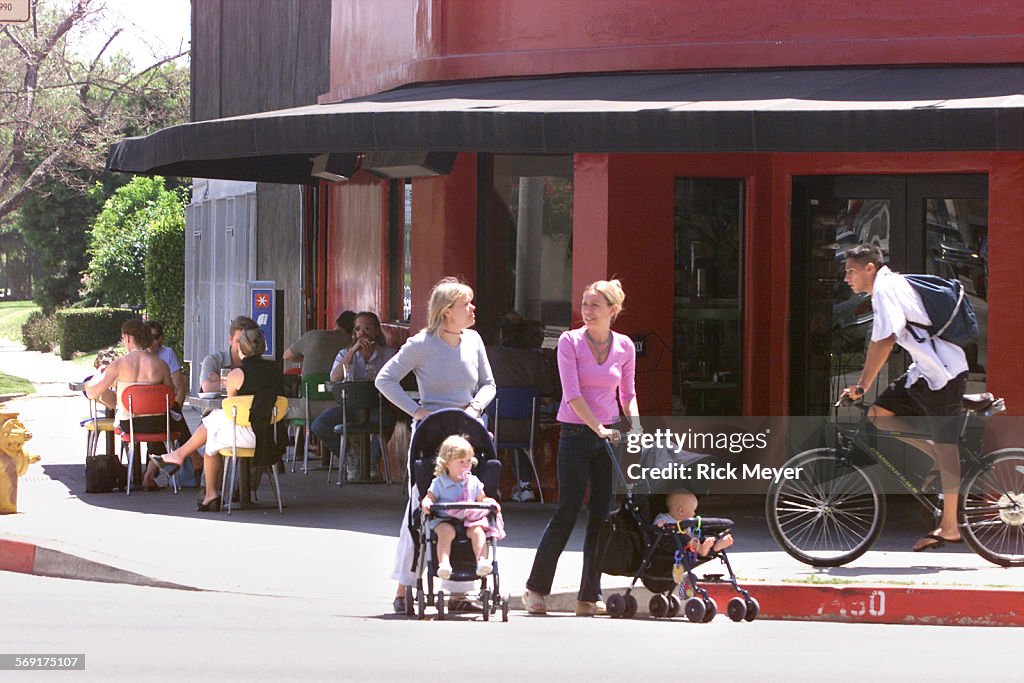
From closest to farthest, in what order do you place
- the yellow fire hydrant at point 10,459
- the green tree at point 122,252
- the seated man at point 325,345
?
the yellow fire hydrant at point 10,459 → the seated man at point 325,345 → the green tree at point 122,252

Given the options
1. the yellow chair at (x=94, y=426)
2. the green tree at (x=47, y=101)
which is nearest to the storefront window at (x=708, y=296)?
the yellow chair at (x=94, y=426)

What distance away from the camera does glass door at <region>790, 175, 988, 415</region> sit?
12.1m

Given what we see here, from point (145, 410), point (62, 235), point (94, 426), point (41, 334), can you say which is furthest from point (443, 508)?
point (62, 235)

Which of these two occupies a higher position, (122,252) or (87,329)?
(122,252)

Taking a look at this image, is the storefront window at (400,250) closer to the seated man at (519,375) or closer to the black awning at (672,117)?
the black awning at (672,117)

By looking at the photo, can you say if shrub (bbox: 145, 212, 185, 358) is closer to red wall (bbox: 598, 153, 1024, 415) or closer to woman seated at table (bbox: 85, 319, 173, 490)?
woman seated at table (bbox: 85, 319, 173, 490)

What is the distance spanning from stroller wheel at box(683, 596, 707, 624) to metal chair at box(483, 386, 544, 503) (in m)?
4.19

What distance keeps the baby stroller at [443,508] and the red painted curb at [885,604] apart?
1.11m

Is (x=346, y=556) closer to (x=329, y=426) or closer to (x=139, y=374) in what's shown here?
(x=329, y=426)

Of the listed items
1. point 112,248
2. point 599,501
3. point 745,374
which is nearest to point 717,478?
point 745,374

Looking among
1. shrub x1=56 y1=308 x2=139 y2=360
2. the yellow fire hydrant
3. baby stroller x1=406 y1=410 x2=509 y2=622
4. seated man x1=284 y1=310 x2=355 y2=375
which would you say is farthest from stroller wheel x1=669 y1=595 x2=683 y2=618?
shrub x1=56 y1=308 x2=139 y2=360

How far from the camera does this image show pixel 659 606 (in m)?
8.40

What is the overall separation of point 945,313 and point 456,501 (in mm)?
3083

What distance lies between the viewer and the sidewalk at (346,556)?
867 centimetres
